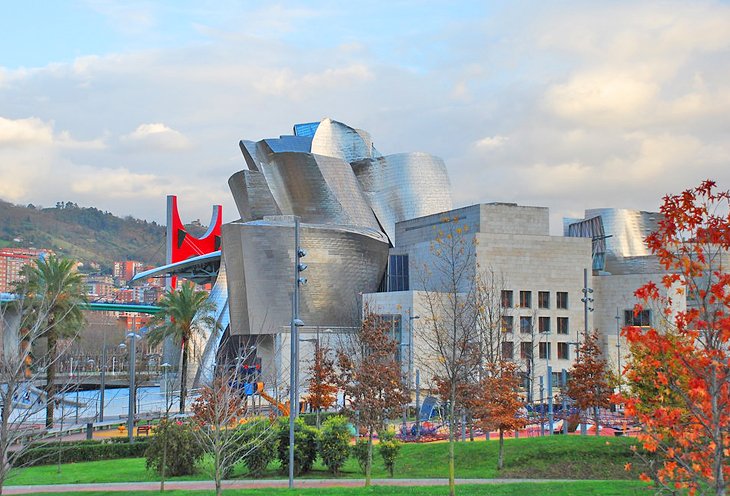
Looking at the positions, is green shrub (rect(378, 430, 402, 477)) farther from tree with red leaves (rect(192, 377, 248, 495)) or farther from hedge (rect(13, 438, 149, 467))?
hedge (rect(13, 438, 149, 467))

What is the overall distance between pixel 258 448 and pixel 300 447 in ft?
4.06

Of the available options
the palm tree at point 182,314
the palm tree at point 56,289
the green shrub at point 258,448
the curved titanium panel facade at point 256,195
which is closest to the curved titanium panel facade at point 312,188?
the curved titanium panel facade at point 256,195

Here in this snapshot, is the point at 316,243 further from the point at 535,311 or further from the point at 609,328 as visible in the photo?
the point at 609,328

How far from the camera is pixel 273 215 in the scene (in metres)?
73.2

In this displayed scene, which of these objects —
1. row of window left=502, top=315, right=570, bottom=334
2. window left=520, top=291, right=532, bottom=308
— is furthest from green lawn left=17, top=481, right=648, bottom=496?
window left=520, top=291, right=532, bottom=308

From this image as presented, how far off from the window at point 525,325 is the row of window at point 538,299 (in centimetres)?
102

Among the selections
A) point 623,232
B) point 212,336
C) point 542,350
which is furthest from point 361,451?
point 623,232

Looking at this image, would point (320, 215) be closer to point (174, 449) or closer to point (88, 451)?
point (88, 451)

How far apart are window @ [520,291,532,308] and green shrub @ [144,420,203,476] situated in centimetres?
3903

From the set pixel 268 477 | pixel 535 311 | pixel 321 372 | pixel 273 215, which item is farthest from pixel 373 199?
pixel 268 477

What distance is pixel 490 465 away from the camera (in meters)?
23.0

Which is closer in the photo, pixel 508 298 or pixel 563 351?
pixel 508 298

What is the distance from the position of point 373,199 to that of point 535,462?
187 feet

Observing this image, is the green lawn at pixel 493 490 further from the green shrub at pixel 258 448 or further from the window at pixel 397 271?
the window at pixel 397 271
